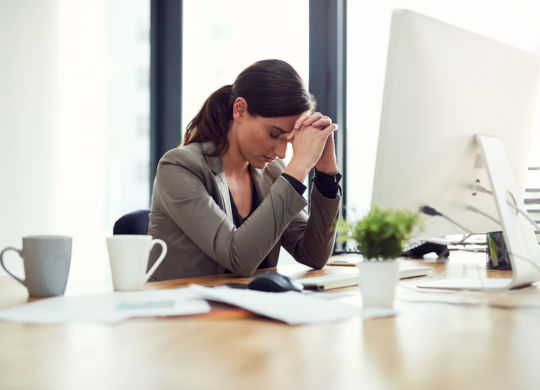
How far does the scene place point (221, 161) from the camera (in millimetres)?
1753

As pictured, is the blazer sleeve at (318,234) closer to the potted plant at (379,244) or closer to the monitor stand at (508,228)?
the monitor stand at (508,228)

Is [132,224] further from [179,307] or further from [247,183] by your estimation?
[179,307]

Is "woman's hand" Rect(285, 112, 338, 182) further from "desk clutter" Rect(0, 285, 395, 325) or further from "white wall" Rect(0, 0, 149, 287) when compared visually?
"white wall" Rect(0, 0, 149, 287)

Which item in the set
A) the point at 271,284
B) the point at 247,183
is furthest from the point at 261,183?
the point at 271,284

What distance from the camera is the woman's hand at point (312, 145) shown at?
59.8 inches

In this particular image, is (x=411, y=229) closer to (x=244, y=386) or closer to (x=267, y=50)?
(x=244, y=386)

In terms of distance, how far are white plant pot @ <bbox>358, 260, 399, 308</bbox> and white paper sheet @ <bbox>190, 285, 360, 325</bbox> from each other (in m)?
0.04

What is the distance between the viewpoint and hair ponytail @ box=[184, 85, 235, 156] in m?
1.84

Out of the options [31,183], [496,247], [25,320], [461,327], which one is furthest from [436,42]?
[31,183]

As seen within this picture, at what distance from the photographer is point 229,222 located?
1.51m

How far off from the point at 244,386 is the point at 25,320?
405 millimetres

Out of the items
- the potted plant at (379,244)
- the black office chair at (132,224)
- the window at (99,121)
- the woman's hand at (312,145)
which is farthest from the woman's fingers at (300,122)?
the window at (99,121)

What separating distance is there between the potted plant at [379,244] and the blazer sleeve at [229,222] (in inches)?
22.8

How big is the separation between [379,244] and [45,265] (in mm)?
535
